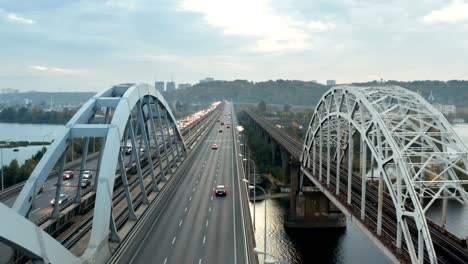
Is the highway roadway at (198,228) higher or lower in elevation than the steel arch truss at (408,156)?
lower

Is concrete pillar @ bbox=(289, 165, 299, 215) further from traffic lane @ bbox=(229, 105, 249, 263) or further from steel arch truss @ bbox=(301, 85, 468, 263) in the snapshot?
steel arch truss @ bbox=(301, 85, 468, 263)

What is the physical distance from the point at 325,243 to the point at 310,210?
29.2 ft

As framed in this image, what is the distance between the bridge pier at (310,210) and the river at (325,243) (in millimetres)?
1493

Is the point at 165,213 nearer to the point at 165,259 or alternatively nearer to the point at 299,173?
the point at 165,259

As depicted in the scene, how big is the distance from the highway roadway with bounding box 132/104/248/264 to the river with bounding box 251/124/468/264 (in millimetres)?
8683

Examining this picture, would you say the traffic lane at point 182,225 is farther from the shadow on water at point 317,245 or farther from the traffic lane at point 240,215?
the shadow on water at point 317,245

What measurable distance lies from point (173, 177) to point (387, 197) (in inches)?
961

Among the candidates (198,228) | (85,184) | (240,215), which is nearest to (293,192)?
(240,215)

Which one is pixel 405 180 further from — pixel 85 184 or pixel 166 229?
pixel 85 184

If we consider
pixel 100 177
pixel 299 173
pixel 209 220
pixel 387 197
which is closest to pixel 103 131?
pixel 100 177

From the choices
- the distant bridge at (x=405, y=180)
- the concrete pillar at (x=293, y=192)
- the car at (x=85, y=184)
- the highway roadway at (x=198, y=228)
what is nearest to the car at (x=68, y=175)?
the car at (x=85, y=184)

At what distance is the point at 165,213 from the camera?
37.9 meters

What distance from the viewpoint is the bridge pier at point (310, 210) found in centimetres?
5941

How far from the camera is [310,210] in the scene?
202ft
